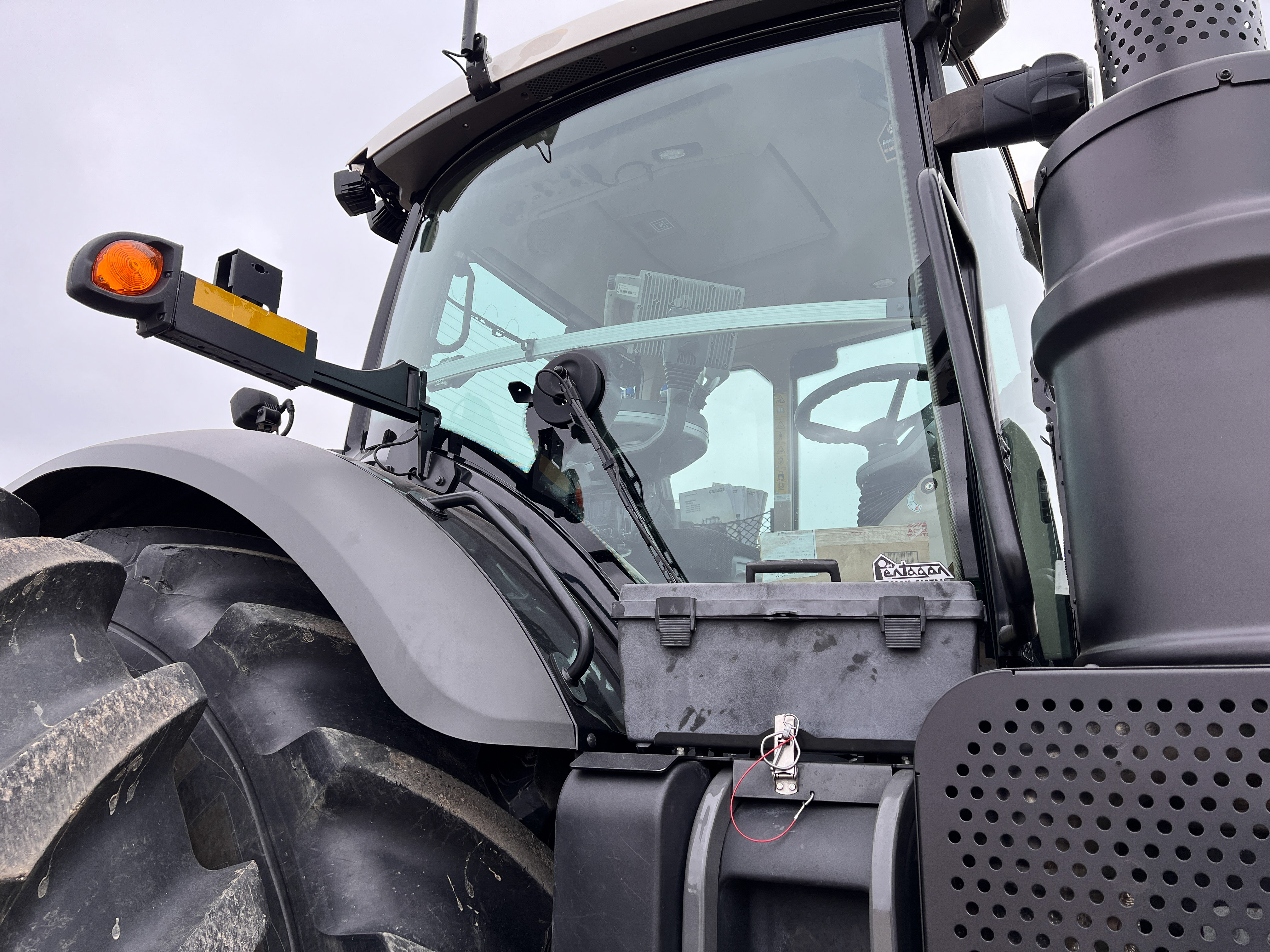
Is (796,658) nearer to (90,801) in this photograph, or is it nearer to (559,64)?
(90,801)

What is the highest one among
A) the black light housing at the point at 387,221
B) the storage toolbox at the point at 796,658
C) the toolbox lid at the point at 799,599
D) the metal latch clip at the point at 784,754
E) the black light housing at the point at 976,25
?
the black light housing at the point at 387,221

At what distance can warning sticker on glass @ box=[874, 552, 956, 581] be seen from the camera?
1.12 metres

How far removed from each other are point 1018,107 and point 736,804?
94 cm

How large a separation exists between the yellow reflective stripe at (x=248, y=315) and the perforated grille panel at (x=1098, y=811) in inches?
43.6

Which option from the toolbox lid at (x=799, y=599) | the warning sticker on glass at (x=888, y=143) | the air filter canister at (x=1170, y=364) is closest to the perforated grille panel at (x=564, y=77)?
the warning sticker on glass at (x=888, y=143)

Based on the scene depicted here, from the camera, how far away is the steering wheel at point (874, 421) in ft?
4.04

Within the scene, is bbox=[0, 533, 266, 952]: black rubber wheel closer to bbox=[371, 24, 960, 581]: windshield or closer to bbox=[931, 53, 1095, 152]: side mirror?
bbox=[371, 24, 960, 581]: windshield

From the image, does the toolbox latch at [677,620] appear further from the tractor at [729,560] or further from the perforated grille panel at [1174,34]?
the perforated grille panel at [1174,34]

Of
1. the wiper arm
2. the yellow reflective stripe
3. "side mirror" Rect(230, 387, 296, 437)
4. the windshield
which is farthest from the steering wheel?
"side mirror" Rect(230, 387, 296, 437)

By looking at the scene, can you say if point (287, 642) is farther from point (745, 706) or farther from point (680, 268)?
point (680, 268)


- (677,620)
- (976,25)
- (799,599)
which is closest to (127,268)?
(677,620)

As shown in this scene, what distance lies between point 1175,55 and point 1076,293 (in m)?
0.33

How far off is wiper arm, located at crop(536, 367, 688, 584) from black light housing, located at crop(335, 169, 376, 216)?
3.17ft

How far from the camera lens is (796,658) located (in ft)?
3.25
